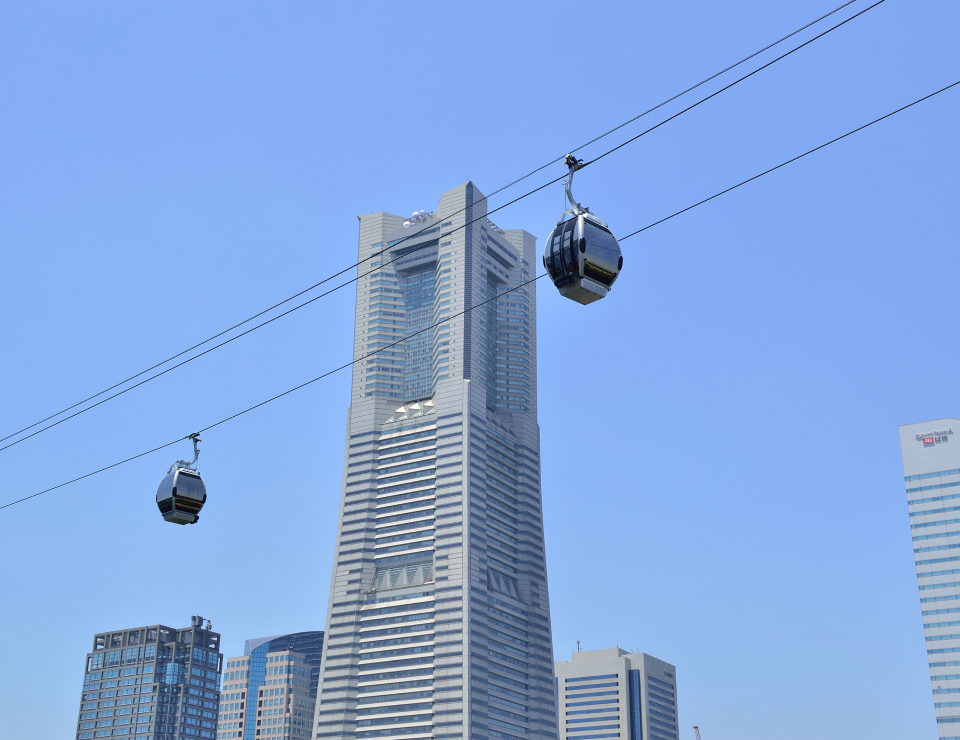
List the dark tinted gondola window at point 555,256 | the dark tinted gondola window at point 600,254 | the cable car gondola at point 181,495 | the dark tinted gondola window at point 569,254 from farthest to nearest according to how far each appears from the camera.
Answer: the cable car gondola at point 181,495 → the dark tinted gondola window at point 555,256 → the dark tinted gondola window at point 600,254 → the dark tinted gondola window at point 569,254

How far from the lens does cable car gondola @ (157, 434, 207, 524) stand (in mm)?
42781

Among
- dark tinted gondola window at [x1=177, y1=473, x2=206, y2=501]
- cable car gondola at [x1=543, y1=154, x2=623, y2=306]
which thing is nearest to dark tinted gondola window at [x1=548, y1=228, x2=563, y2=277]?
cable car gondola at [x1=543, y1=154, x2=623, y2=306]

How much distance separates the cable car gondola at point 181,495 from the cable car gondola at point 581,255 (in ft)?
61.1

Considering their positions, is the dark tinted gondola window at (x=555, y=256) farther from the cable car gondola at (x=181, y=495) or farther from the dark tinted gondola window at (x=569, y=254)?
the cable car gondola at (x=181, y=495)

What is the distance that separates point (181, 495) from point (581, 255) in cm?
1993

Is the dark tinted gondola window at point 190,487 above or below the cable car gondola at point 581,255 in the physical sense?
below

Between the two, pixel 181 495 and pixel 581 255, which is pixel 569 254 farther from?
pixel 181 495

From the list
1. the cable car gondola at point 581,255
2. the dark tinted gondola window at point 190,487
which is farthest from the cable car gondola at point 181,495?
the cable car gondola at point 581,255

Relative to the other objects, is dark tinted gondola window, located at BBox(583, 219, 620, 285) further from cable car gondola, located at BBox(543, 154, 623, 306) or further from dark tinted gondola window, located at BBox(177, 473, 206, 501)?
dark tinted gondola window, located at BBox(177, 473, 206, 501)

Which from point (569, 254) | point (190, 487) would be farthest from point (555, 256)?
point (190, 487)

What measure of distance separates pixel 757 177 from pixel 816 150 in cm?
168

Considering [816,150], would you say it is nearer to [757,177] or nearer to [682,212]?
[757,177]

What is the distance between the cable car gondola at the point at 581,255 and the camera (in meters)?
30.9

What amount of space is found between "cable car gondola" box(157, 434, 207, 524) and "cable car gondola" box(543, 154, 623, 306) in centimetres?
1862
